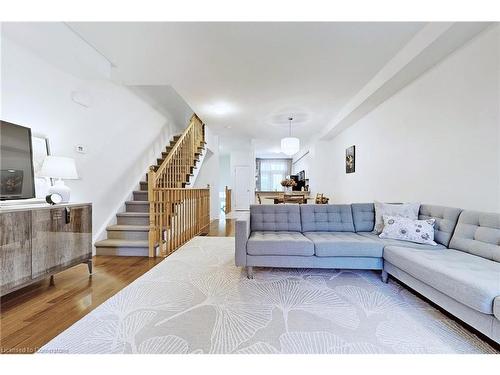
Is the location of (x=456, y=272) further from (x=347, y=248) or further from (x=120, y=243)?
(x=120, y=243)

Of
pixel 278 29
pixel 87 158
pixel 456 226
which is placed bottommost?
pixel 456 226

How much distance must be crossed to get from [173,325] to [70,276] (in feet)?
5.66

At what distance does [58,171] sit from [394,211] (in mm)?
3783

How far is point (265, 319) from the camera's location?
5.53ft

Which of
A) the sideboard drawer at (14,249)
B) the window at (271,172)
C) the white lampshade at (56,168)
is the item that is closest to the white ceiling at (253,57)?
the white lampshade at (56,168)

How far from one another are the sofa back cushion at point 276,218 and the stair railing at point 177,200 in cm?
138

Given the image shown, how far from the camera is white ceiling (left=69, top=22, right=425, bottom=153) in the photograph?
7.45ft

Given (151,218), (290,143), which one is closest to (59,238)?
(151,218)

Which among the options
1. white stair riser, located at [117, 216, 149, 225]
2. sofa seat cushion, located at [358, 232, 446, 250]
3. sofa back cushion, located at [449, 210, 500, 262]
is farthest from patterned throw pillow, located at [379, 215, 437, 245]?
white stair riser, located at [117, 216, 149, 225]

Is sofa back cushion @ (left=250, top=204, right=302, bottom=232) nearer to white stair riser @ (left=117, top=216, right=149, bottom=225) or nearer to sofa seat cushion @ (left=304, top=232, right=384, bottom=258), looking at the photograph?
sofa seat cushion @ (left=304, top=232, right=384, bottom=258)

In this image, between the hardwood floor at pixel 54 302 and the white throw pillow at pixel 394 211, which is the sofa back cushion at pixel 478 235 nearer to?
the white throw pillow at pixel 394 211
